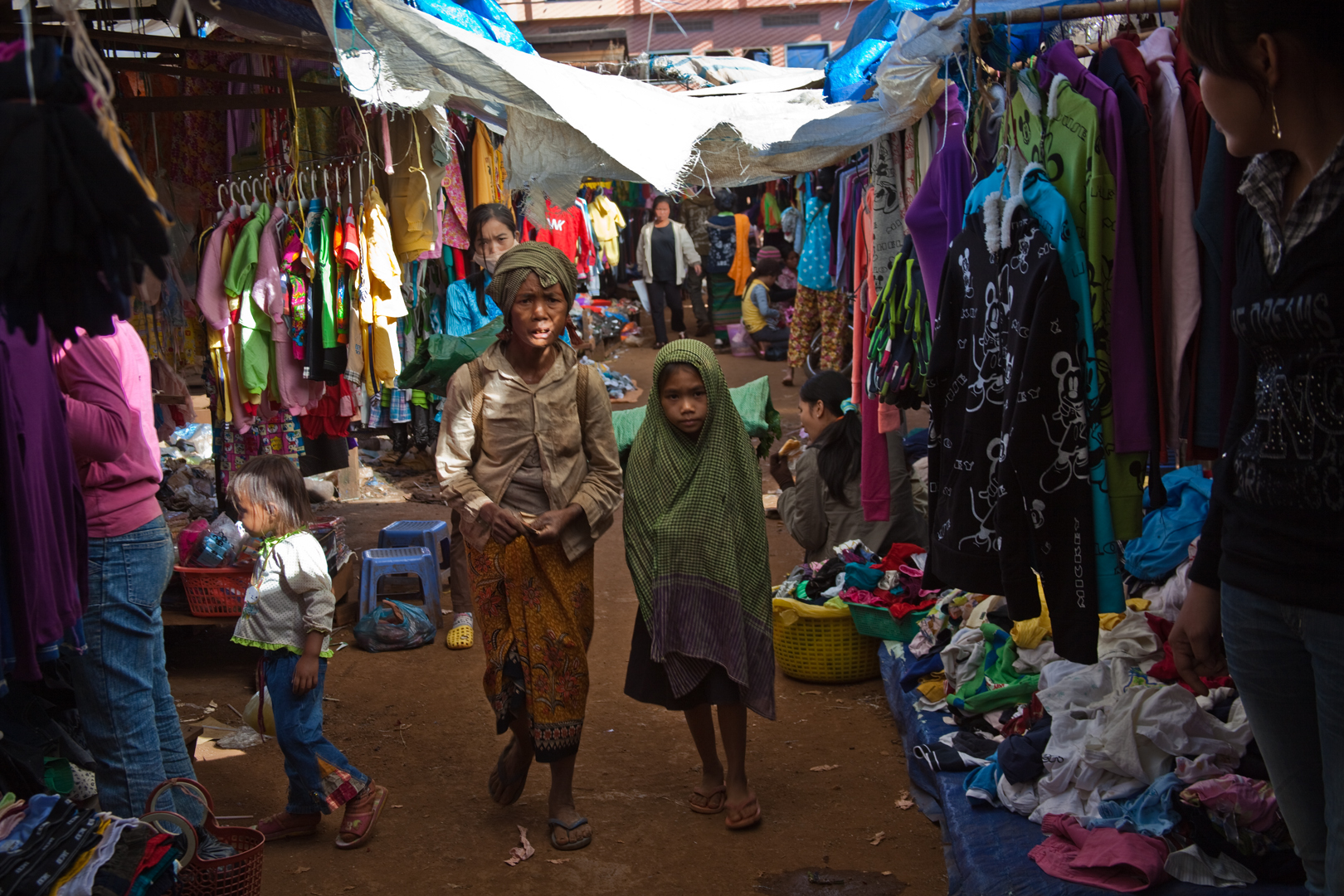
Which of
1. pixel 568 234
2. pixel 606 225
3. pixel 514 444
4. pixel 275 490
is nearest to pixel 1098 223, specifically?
pixel 514 444

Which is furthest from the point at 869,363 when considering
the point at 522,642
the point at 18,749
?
the point at 18,749

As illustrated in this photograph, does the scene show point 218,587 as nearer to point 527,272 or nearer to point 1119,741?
point 527,272

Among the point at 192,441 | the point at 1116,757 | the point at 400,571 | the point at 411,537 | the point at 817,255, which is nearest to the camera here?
the point at 1116,757

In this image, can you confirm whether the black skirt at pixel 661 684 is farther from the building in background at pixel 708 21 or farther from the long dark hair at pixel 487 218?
the building in background at pixel 708 21

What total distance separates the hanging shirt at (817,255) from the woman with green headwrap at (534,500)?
4444 mm

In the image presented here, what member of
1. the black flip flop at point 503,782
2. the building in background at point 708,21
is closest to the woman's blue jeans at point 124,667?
the black flip flop at point 503,782

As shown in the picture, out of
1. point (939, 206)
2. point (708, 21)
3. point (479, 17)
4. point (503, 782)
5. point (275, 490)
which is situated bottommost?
point (503, 782)

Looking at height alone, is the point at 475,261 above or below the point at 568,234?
below

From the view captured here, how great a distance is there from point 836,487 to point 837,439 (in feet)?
0.81

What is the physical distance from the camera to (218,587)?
486cm

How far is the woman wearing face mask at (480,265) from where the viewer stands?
556cm

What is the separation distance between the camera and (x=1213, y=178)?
224 centimetres

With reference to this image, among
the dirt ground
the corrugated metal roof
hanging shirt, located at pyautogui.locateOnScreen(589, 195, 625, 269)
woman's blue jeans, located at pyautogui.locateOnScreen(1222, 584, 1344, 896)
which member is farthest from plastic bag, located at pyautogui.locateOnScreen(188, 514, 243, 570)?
the corrugated metal roof

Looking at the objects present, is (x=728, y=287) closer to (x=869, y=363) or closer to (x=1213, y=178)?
(x=869, y=363)
